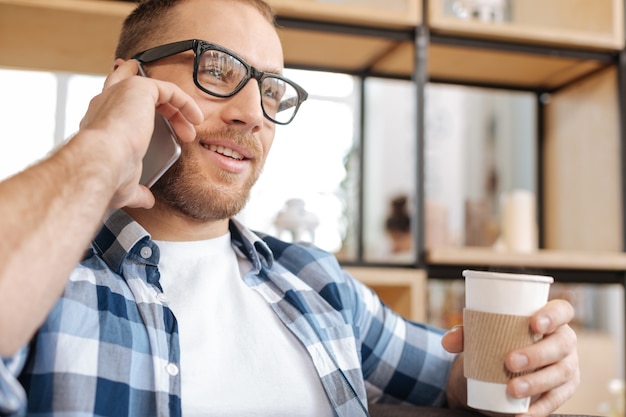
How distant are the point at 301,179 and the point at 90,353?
1.66 m

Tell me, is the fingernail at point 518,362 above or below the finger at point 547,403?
above

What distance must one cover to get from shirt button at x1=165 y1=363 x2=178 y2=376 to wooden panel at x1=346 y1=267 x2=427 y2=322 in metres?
0.85

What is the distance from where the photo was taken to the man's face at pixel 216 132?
109 cm

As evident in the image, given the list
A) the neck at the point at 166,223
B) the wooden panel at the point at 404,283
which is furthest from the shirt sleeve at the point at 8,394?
the wooden panel at the point at 404,283

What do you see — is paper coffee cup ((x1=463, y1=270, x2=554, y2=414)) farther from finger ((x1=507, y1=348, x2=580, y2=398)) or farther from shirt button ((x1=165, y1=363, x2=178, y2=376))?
shirt button ((x1=165, y1=363, x2=178, y2=376))

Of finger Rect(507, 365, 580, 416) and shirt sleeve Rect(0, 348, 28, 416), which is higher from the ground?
shirt sleeve Rect(0, 348, 28, 416)

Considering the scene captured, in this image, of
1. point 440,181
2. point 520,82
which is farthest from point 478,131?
point 520,82

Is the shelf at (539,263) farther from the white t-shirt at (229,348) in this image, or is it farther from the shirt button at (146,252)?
the shirt button at (146,252)

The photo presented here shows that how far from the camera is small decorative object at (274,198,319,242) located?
1.87 metres

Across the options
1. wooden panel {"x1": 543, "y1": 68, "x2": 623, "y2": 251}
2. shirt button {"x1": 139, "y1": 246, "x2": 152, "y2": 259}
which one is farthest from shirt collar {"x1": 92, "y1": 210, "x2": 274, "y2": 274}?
wooden panel {"x1": 543, "y1": 68, "x2": 623, "y2": 251}

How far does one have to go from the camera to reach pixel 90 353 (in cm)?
83

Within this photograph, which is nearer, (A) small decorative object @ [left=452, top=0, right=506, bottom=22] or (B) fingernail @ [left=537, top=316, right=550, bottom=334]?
(B) fingernail @ [left=537, top=316, right=550, bottom=334]

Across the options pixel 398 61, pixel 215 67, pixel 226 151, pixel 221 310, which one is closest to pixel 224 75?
pixel 215 67

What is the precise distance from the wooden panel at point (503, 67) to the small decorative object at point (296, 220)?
0.60m
